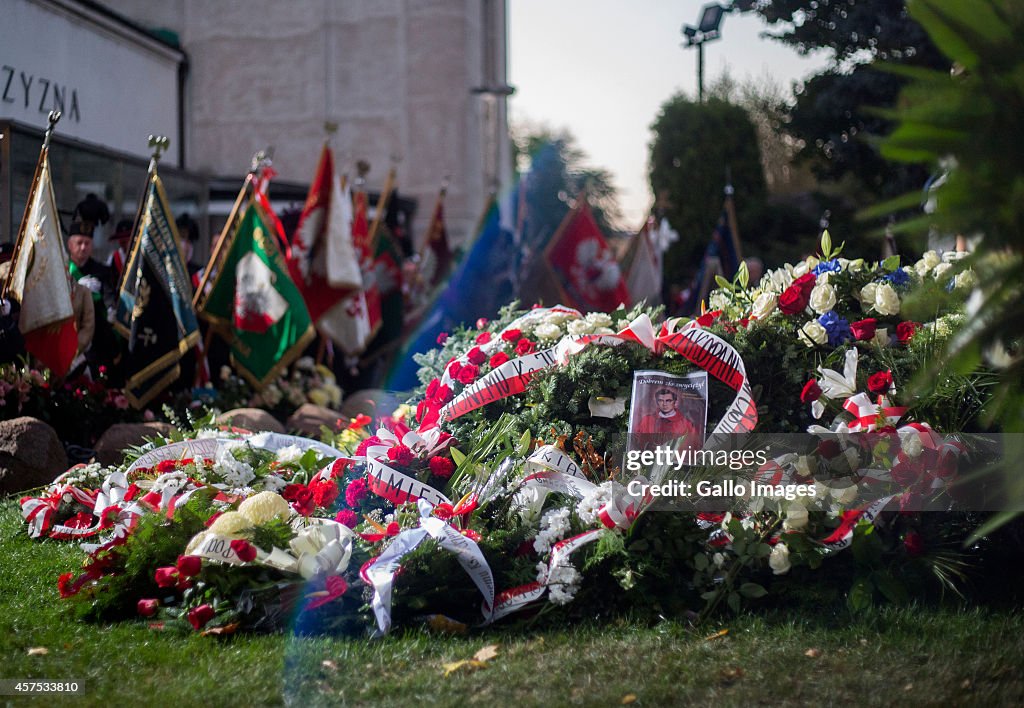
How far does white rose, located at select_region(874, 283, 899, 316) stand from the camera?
5.03m

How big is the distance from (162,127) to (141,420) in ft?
24.0

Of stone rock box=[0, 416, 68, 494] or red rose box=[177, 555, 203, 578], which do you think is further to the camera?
stone rock box=[0, 416, 68, 494]

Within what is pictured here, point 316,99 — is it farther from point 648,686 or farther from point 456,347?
point 648,686

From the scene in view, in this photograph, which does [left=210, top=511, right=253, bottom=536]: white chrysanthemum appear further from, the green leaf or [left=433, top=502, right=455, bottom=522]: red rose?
the green leaf

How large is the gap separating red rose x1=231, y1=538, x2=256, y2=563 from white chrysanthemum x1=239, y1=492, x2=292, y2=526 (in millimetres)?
249

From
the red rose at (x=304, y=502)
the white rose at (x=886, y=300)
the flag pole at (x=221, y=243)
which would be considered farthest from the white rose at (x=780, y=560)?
the flag pole at (x=221, y=243)

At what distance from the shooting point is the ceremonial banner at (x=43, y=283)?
7.12 metres

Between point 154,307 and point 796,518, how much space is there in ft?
19.3

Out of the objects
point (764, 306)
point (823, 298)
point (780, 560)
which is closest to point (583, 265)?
point (764, 306)

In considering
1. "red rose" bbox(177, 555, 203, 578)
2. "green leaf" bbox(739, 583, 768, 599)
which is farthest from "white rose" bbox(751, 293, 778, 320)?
"red rose" bbox(177, 555, 203, 578)

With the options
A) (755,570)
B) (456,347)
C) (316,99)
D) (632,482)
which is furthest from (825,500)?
(316,99)

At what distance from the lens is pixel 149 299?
837 centimetres

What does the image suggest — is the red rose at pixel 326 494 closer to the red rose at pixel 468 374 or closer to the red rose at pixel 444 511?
the red rose at pixel 444 511

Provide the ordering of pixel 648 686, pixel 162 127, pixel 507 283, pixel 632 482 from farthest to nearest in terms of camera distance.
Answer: pixel 162 127 < pixel 507 283 < pixel 632 482 < pixel 648 686
